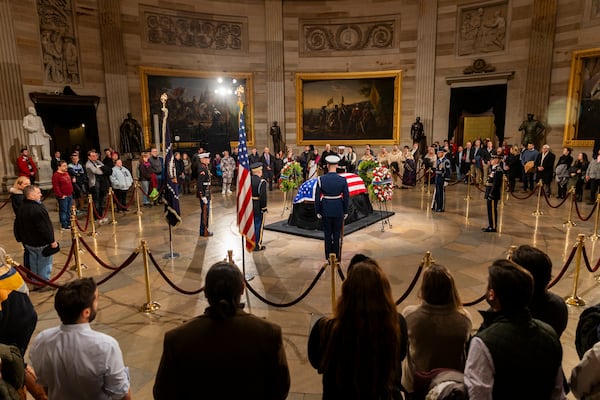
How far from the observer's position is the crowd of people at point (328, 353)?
6.86 ft

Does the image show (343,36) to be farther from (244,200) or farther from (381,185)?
(244,200)

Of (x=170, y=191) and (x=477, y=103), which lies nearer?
(x=170, y=191)

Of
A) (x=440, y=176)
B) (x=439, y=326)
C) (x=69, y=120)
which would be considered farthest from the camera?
(x=69, y=120)

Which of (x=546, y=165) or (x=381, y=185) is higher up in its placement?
(x=546, y=165)

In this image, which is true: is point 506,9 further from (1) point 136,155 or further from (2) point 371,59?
(1) point 136,155

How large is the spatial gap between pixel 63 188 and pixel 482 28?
1884cm

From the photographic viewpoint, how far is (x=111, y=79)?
1831 cm

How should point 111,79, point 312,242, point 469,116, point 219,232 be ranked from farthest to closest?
1. point 469,116
2. point 111,79
3. point 219,232
4. point 312,242

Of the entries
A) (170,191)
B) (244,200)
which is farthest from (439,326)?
(170,191)

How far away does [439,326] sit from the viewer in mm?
2824

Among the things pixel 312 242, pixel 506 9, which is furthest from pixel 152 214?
pixel 506 9

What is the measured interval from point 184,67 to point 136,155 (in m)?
5.17

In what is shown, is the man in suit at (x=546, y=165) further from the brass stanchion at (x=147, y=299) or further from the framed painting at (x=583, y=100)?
the brass stanchion at (x=147, y=299)

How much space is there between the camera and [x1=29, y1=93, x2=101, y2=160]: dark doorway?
16.3 meters
